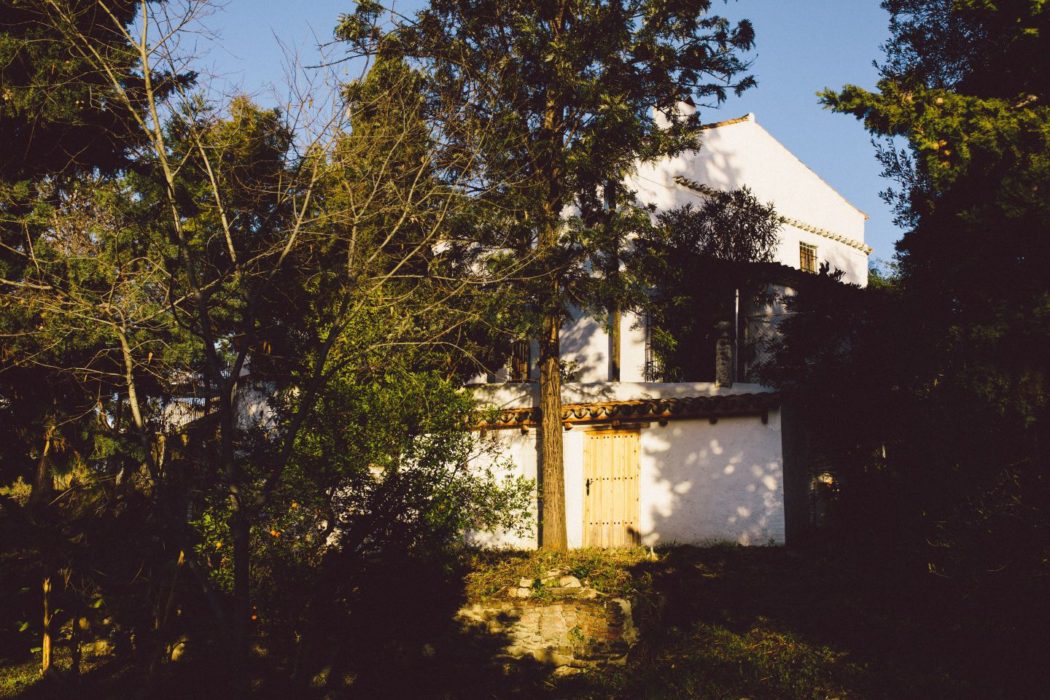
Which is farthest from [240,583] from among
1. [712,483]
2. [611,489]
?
[712,483]

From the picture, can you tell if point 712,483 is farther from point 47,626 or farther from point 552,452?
point 47,626

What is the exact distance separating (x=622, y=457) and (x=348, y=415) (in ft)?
20.7

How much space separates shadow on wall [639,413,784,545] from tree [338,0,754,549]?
2018 millimetres

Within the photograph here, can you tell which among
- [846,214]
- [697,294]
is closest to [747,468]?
[697,294]

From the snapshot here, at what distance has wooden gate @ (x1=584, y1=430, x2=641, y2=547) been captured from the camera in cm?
1446

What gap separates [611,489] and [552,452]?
6.09 feet

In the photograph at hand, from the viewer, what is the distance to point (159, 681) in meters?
10.0

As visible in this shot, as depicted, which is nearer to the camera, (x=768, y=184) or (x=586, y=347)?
(x=586, y=347)

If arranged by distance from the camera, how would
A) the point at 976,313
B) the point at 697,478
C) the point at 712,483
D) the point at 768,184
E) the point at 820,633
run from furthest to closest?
the point at 768,184
the point at 697,478
the point at 712,483
the point at 820,633
the point at 976,313

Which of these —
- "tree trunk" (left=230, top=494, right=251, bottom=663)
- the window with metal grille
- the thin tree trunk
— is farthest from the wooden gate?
the window with metal grille

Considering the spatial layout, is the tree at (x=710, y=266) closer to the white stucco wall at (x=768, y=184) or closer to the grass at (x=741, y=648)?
the white stucco wall at (x=768, y=184)

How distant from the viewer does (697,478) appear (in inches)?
556

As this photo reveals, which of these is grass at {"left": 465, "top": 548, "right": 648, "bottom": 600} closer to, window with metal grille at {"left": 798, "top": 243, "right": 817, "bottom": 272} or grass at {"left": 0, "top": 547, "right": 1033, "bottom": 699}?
grass at {"left": 0, "top": 547, "right": 1033, "bottom": 699}

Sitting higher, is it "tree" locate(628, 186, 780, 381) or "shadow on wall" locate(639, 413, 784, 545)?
"tree" locate(628, 186, 780, 381)
